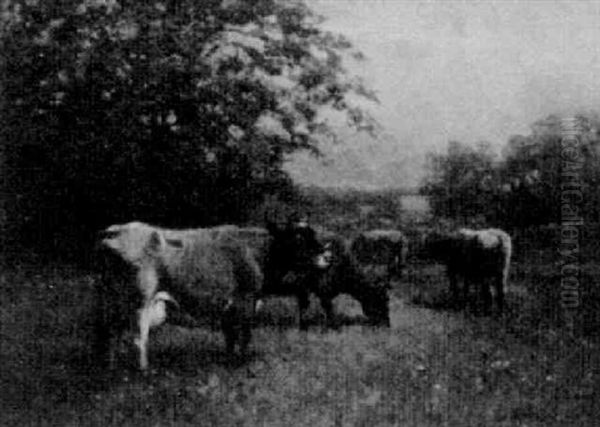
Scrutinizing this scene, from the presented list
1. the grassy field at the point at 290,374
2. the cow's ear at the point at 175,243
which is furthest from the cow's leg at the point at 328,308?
the cow's ear at the point at 175,243

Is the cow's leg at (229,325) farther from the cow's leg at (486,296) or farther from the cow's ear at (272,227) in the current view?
the cow's leg at (486,296)

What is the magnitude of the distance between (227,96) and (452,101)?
6.77 feet

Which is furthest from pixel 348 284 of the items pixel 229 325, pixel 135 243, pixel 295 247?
pixel 135 243

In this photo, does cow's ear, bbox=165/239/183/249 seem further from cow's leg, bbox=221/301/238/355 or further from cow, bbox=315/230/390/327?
cow, bbox=315/230/390/327

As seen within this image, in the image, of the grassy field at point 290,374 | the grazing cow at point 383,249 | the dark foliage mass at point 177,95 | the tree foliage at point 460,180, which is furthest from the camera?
the grazing cow at point 383,249

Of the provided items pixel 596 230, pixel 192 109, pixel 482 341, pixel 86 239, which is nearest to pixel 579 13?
pixel 596 230

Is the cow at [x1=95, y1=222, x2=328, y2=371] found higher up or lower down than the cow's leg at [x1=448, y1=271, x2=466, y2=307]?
higher up

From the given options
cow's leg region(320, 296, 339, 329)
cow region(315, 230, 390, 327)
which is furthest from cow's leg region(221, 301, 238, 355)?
cow's leg region(320, 296, 339, 329)

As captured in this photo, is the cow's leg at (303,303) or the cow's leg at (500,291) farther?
the cow's leg at (500,291)

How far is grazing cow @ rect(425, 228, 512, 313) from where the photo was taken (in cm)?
930

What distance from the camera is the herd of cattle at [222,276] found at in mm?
6152

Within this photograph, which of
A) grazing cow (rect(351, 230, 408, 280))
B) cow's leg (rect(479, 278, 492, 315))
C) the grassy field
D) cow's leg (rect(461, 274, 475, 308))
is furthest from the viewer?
cow's leg (rect(461, 274, 475, 308))

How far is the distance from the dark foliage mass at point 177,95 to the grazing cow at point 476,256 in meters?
2.44

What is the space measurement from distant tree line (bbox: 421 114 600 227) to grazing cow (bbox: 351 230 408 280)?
2.05ft
